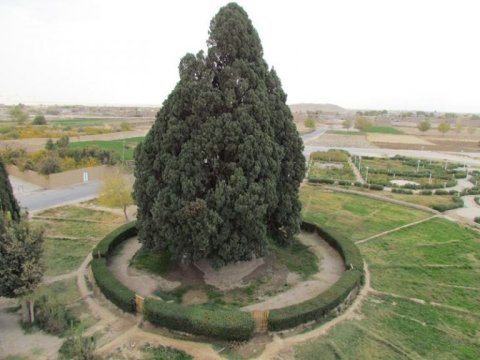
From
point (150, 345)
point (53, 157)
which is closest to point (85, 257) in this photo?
point (150, 345)

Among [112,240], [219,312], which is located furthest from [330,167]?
[219,312]

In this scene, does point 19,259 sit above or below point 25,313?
above

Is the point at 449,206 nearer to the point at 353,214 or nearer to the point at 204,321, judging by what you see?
the point at 353,214

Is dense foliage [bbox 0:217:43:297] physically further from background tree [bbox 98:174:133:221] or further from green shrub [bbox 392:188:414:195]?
green shrub [bbox 392:188:414:195]

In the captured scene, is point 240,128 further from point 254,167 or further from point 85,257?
point 85,257

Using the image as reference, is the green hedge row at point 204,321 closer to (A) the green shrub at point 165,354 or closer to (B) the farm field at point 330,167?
(A) the green shrub at point 165,354

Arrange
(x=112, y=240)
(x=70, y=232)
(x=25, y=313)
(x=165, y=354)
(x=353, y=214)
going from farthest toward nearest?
(x=353, y=214) → (x=70, y=232) → (x=112, y=240) → (x=25, y=313) → (x=165, y=354)
